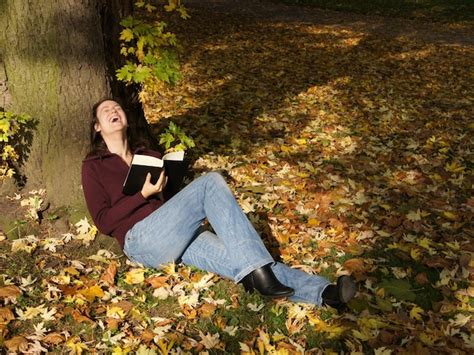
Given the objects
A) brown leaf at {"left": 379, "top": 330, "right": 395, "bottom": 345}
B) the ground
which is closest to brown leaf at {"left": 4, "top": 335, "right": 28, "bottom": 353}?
the ground

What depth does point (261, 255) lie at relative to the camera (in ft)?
10.5

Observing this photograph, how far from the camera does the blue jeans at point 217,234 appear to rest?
3229 mm

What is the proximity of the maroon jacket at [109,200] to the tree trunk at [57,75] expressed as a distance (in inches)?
20.3

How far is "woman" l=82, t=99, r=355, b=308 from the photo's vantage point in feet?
10.5

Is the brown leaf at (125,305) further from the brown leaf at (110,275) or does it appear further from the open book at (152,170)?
the open book at (152,170)

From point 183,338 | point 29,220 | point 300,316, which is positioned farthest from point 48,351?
point 300,316

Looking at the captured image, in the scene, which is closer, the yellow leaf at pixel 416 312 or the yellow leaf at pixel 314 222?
the yellow leaf at pixel 416 312

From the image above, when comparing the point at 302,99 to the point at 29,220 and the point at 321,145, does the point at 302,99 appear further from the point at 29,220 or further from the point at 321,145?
the point at 29,220

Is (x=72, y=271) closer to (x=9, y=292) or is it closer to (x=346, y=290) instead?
(x=9, y=292)

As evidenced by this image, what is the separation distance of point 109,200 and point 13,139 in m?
1.02

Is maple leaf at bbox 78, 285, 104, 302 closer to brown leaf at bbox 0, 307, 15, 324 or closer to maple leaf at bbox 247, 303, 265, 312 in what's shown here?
brown leaf at bbox 0, 307, 15, 324

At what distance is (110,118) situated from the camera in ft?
12.0

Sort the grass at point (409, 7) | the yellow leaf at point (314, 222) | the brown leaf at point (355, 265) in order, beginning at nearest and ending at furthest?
the brown leaf at point (355, 265), the yellow leaf at point (314, 222), the grass at point (409, 7)

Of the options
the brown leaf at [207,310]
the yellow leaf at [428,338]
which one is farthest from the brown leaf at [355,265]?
the brown leaf at [207,310]
